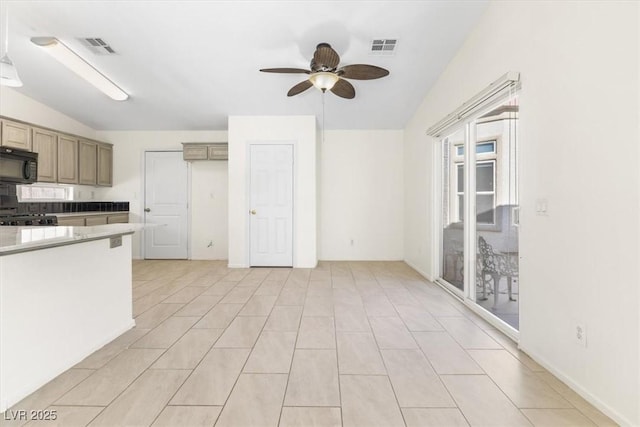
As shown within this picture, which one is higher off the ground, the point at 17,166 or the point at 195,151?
the point at 195,151

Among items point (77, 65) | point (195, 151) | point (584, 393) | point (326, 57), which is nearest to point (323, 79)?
point (326, 57)

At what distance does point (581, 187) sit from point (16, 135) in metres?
6.43

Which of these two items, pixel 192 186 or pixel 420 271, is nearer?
pixel 420 271

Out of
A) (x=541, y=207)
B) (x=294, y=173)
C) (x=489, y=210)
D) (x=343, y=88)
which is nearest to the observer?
(x=541, y=207)

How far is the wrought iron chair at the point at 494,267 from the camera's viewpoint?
2.78 meters

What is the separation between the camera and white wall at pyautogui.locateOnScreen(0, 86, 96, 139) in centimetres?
443

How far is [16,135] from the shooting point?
13.9 ft

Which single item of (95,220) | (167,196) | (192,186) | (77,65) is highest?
(77,65)

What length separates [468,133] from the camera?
10.7ft

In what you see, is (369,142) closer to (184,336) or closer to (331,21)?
(331,21)

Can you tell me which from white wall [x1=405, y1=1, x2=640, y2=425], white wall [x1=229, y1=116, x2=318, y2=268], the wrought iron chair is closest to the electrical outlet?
white wall [x1=405, y1=1, x2=640, y2=425]

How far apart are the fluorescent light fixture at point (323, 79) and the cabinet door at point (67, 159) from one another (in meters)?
4.51

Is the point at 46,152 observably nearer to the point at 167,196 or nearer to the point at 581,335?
the point at 167,196

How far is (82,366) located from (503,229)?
354cm
